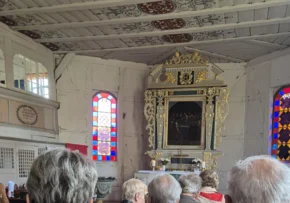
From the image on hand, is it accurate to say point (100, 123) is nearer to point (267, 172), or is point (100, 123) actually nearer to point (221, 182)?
point (221, 182)

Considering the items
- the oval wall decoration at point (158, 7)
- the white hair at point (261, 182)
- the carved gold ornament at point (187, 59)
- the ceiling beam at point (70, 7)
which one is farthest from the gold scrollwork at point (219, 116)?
the white hair at point (261, 182)

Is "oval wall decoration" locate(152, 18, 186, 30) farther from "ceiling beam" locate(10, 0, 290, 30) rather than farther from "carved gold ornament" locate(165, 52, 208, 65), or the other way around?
"carved gold ornament" locate(165, 52, 208, 65)

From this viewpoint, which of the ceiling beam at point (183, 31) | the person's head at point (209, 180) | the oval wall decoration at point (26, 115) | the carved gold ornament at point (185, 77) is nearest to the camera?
the person's head at point (209, 180)

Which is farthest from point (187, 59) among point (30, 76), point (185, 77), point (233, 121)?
point (30, 76)

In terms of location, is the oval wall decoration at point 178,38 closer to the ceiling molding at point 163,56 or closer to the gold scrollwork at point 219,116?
the ceiling molding at point 163,56

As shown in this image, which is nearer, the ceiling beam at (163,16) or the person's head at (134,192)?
the person's head at (134,192)

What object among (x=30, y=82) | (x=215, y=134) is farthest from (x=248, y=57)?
(x=30, y=82)

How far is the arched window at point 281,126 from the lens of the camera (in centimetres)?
615

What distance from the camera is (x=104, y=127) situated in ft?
24.3

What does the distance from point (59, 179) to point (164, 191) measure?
2.88 feet

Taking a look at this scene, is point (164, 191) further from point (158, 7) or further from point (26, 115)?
point (26, 115)

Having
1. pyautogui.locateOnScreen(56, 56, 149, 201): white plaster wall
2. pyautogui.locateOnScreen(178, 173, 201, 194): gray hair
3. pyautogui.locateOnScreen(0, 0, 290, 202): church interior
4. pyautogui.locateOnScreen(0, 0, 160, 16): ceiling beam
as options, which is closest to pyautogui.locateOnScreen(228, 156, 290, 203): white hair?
pyautogui.locateOnScreen(178, 173, 201, 194): gray hair

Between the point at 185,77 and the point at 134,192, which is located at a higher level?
the point at 185,77

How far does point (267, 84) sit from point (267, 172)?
6099 mm
